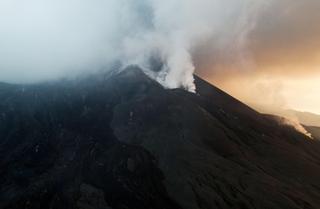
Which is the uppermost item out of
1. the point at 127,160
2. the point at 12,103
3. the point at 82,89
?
the point at 82,89

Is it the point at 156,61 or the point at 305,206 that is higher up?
the point at 156,61

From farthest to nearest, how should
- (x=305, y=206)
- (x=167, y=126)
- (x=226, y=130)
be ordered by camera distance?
(x=226, y=130)
(x=167, y=126)
(x=305, y=206)

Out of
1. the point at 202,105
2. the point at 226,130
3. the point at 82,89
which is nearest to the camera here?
the point at 226,130

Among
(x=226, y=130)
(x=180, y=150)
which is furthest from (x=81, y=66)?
(x=180, y=150)

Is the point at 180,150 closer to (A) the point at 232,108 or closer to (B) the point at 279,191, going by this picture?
(B) the point at 279,191

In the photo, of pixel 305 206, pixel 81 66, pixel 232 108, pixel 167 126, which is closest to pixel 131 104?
pixel 167 126

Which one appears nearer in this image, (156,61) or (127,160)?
(127,160)

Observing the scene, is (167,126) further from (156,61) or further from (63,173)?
(156,61)
